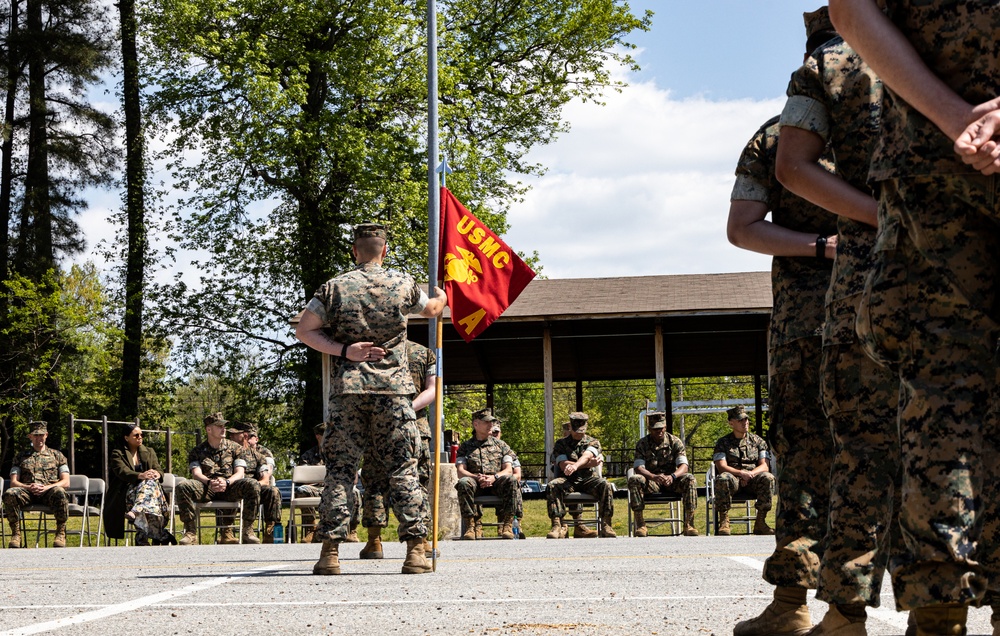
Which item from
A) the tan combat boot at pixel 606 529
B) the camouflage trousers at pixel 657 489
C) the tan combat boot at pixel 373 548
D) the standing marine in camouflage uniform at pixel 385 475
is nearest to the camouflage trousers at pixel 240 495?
the standing marine in camouflage uniform at pixel 385 475

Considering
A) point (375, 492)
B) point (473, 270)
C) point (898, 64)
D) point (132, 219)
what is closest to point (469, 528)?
point (473, 270)

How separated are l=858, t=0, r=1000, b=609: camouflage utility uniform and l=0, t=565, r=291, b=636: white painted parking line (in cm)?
337

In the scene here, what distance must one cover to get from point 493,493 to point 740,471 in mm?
3231

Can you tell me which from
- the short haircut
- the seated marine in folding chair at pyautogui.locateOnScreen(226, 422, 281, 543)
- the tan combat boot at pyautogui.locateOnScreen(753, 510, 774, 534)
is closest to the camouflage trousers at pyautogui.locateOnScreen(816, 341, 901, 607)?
the short haircut

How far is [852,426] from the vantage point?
3516 mm

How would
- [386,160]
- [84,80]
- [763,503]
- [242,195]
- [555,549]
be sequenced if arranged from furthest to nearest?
[84,80] < [242,195] < [386,160] < [763,503] < [555,549]

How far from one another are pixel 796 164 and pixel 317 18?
27.5 m

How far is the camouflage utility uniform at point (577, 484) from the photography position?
16.7 metres

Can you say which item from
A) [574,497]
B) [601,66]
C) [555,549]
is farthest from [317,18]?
[555,549]

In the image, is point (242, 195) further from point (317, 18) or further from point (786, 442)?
point (786, 442)

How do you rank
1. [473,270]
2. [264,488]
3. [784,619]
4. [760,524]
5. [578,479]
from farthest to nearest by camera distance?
[264,488] < [578,479] < [760,524] < [473,270] < [784,619]

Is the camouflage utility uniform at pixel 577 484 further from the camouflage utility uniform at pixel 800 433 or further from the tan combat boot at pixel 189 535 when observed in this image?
the camouflage utility uniform at pixel 800 433

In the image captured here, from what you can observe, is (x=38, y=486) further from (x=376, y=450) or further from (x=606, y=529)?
(x=376, y=450)

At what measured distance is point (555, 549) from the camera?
11.4 metres
